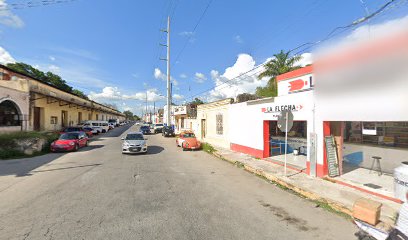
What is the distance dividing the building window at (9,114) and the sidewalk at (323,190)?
21.6m

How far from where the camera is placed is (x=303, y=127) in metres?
18.0

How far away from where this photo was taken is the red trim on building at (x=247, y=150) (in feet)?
44.2

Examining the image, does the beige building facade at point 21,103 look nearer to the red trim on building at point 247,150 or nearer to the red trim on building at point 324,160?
the red trim on building at point 247,150

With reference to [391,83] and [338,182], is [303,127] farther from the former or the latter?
[391,83]

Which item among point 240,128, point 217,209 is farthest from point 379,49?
point 240,128

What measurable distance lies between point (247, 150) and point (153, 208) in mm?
10096

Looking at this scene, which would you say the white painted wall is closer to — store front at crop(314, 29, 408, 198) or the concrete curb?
store front at crop(314, 29, 408, 198)

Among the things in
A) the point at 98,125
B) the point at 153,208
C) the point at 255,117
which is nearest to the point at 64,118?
the point at 98,125

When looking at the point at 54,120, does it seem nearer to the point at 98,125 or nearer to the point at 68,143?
the point at 98,125

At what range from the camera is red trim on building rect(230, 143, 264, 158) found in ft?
44.2

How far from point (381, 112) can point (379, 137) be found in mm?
5274

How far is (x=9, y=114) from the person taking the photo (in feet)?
63.5

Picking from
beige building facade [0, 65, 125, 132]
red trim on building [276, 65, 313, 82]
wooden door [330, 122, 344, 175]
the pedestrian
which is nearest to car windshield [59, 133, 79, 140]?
beige building facade [0, 65, 125, 132]

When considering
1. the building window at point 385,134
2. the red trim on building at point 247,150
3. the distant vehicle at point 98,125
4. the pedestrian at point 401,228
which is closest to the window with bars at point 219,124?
the red trim on building at point 247,150
